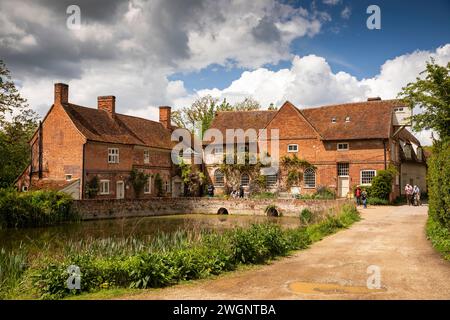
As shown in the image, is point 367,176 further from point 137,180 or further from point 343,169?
point 137,180

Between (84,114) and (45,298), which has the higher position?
(84,114)

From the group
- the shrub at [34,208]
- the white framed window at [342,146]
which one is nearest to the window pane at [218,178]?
the white framed window at [342,146]

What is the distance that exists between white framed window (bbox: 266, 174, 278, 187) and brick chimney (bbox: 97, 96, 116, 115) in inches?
602

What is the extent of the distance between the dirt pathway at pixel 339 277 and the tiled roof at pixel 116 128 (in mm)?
24248

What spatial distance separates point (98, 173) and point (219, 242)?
77.5ft

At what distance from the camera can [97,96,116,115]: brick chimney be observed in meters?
38.5

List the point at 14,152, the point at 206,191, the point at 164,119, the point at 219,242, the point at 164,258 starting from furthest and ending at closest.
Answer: the point at 164,119 < the point at 206,191 < the point at 14,152 < the point at 219,242 < the point at 164,258

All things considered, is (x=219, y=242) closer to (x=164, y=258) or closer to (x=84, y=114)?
(x=164, y=258)

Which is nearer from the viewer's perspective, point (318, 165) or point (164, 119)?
point (318, 165)

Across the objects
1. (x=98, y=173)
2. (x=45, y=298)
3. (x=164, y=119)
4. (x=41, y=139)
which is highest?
(x=164, y=119)

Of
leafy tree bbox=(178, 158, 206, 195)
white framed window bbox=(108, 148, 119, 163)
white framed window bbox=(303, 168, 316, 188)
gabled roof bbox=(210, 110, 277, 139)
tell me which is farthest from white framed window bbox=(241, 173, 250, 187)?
white framed window bbox=(108, 148, 119, 163)

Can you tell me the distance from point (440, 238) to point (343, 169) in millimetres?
23495

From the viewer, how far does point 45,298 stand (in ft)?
27.4
